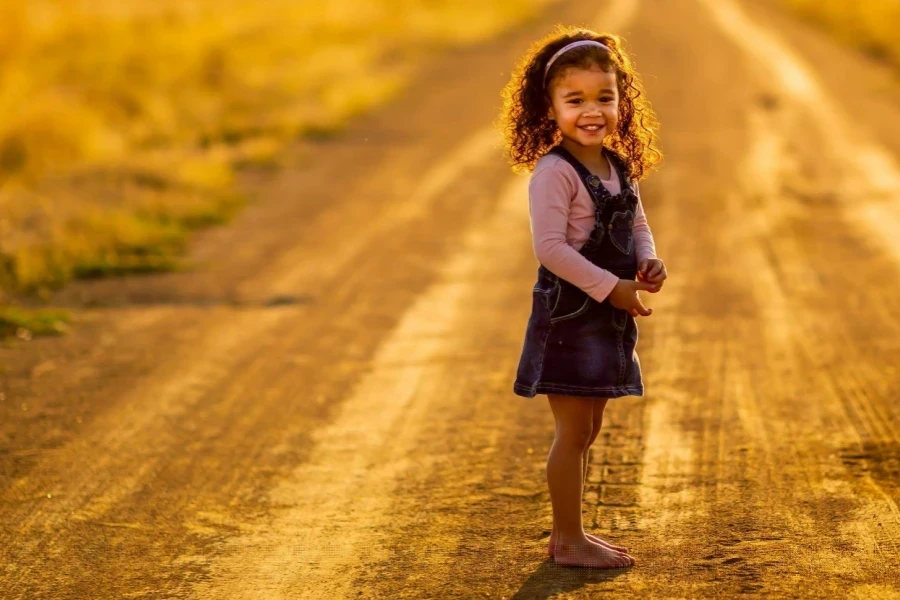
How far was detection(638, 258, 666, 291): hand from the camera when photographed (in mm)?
3754

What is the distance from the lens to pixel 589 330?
3.81 metres

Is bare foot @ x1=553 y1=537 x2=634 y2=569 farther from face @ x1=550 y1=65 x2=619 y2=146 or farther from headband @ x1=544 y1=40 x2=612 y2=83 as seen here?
headband @ x1=544 y1=40 x2=612 y2=83

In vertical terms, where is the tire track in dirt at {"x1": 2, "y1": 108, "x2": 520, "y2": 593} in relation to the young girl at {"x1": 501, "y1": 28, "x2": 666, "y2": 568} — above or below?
below

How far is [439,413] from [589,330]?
6.88 ft

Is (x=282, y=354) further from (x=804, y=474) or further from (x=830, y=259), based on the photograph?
(x=830, y=259)

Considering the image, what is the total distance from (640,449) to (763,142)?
918 cm

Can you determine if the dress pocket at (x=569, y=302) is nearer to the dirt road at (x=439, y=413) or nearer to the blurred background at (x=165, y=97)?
the dirt road at (x=439, y=413)

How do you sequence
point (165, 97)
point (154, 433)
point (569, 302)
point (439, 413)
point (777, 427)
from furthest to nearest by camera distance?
point (165, 97)
point (439, 413)
point (154, 433)
point (777, 427)
point (569, 302)

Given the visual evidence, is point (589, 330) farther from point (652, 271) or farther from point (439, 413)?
point (439, 413)

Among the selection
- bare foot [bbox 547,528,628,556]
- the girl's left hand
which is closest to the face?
the girl's left hand

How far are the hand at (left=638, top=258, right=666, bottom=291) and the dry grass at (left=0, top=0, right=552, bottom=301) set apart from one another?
5751mm

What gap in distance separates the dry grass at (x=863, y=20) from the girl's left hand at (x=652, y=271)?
59.8 ft

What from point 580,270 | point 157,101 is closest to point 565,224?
point 580,270

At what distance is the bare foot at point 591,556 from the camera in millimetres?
3865
